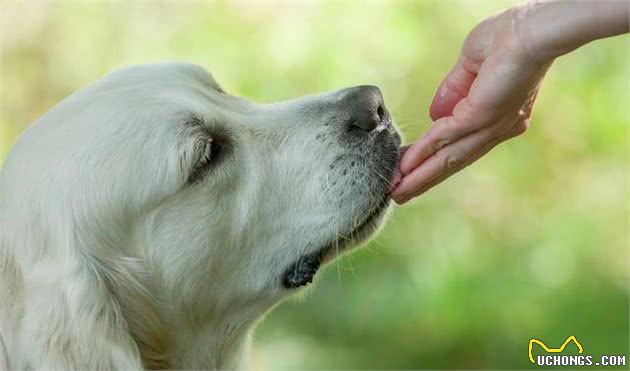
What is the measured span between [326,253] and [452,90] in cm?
64

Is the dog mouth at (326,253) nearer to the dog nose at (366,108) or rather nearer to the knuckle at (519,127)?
the dog nose at (366,108)

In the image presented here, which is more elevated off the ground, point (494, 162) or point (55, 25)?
point (55, 25)

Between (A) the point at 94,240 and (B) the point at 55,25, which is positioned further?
(B) the point at 55,25

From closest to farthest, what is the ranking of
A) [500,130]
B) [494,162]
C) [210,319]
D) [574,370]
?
Answer: [500,130]
[210,319]
[574,370]
[494,162]

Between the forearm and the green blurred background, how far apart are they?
11.1ft

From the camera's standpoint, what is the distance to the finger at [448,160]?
2.96m

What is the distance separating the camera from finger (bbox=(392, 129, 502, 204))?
2961 mm

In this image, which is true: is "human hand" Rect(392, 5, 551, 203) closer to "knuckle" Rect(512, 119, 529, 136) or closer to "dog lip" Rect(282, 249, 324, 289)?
"knuckle" Rect(512, 119, 529, 136)

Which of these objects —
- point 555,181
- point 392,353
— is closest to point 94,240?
point 392,353

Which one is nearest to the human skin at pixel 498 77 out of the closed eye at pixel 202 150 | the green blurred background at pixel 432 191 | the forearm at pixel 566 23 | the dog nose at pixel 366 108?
the forearm at pixel 566 23

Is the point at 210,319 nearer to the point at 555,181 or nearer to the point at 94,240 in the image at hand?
the point at 94,240

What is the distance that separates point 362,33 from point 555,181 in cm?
160

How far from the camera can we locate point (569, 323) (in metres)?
6.12

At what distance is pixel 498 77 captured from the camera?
2.78m
